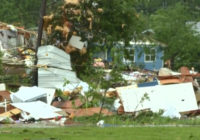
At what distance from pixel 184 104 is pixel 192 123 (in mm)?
3450

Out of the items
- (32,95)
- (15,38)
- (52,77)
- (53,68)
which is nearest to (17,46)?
(15,38)

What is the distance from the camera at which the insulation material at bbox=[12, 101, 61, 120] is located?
16.4 metres

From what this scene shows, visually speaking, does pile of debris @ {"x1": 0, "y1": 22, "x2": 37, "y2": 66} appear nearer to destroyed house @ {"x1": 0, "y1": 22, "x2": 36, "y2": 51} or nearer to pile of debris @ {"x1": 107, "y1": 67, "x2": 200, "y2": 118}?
destroyed house @ {"x1": 0, "y1": 22, "x2": 36, "y2": 51}

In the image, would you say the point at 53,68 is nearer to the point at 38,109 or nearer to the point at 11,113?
the point at 38,109

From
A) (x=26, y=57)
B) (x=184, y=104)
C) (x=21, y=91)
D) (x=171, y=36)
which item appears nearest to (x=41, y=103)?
(x=21, y=91)

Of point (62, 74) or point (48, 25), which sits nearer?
point (62, 74)

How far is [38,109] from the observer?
16984 millimetres

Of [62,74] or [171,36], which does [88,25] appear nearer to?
[62,74]

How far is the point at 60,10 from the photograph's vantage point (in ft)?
82.4

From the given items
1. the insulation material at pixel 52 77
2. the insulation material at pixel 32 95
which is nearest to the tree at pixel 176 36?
the insulation material at pixel 52 77

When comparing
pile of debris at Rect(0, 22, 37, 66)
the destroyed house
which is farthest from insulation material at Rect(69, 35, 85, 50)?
the destroyed house

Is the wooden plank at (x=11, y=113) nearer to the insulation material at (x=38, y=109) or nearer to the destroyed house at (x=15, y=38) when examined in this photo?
the insulation material at (x=38, y=109)

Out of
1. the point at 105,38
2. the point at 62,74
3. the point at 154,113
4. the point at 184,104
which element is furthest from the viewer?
the point at 105,38

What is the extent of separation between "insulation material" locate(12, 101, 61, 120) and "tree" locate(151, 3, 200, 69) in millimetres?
29796
